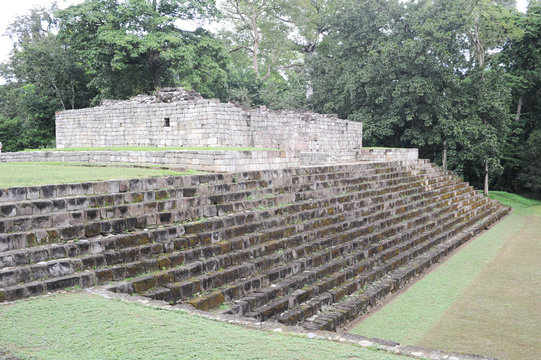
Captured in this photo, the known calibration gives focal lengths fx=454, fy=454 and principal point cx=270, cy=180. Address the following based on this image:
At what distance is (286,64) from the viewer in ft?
107

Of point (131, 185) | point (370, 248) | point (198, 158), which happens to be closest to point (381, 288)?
point (370, 248)

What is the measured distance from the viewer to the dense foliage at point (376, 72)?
716 inches

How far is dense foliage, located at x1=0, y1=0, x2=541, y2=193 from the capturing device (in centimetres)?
1819

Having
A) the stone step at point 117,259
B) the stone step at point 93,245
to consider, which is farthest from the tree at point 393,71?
the stone step at point 117,259

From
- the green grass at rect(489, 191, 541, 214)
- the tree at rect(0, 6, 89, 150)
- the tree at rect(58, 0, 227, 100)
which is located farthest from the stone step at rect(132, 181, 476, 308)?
the tree at rect(0, 6, 89, 150)

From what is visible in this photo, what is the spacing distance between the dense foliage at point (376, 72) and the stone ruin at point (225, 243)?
10446 mm

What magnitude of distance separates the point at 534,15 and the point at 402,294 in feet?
66.4

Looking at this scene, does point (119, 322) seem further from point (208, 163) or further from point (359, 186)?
point (359, 186)

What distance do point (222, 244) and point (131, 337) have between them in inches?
105

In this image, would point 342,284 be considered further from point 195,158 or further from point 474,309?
point 195,158

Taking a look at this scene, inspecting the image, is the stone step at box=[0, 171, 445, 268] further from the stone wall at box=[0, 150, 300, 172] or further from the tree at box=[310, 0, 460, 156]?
the tree at box=[310, 0, 460, 156]

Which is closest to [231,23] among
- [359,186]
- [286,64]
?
[286,64]

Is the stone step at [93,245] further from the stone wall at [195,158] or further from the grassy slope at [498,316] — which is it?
the grassy slope at [498,316]

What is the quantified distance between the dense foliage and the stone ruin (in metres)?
10.4
